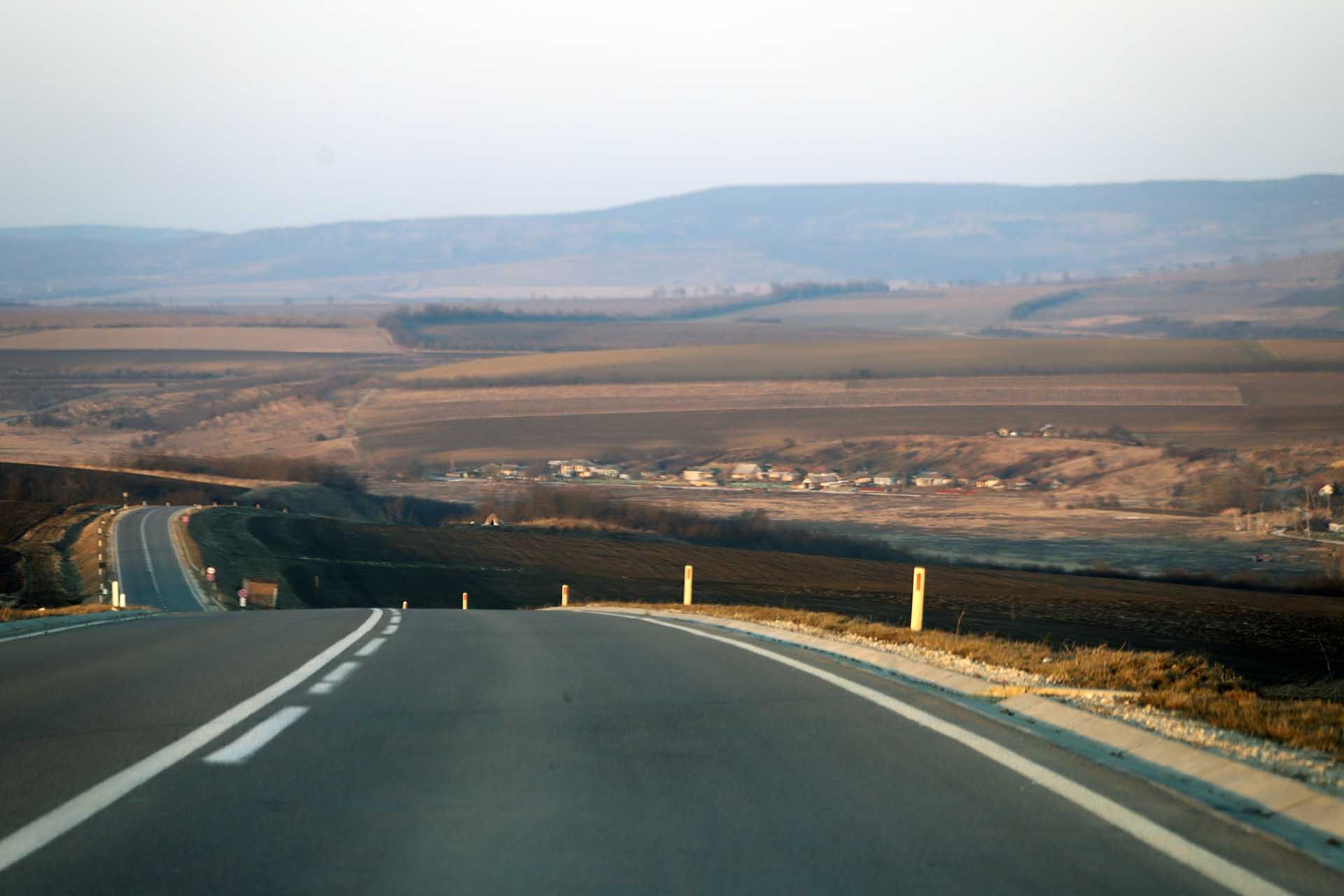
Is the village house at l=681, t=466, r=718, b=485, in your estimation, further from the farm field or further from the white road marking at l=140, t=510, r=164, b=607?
the white road marking at l=140, t=510, r=164, b=607

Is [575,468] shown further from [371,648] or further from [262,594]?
[371,648]

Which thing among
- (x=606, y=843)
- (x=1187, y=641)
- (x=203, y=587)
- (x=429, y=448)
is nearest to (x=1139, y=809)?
(x=606, y=843)

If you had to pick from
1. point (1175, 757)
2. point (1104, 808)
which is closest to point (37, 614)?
point (1175, 757)

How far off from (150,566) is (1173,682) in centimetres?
5590

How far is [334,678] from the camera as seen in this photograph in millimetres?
10055

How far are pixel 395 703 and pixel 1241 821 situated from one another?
529 centimetres

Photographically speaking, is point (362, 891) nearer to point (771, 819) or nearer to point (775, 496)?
point (771, 819)

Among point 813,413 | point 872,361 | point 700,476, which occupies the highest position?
point 872,361

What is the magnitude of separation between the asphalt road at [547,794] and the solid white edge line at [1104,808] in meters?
→ 0.03

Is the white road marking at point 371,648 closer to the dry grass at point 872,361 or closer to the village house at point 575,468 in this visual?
the village house at point 575,468

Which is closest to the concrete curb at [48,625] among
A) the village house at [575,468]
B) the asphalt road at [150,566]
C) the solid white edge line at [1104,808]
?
the solid white edge line at [1104,808]

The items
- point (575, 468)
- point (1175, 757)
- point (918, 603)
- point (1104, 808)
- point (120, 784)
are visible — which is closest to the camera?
point (1104, 808)

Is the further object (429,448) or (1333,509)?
(429,448)

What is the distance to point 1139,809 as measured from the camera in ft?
19.1
